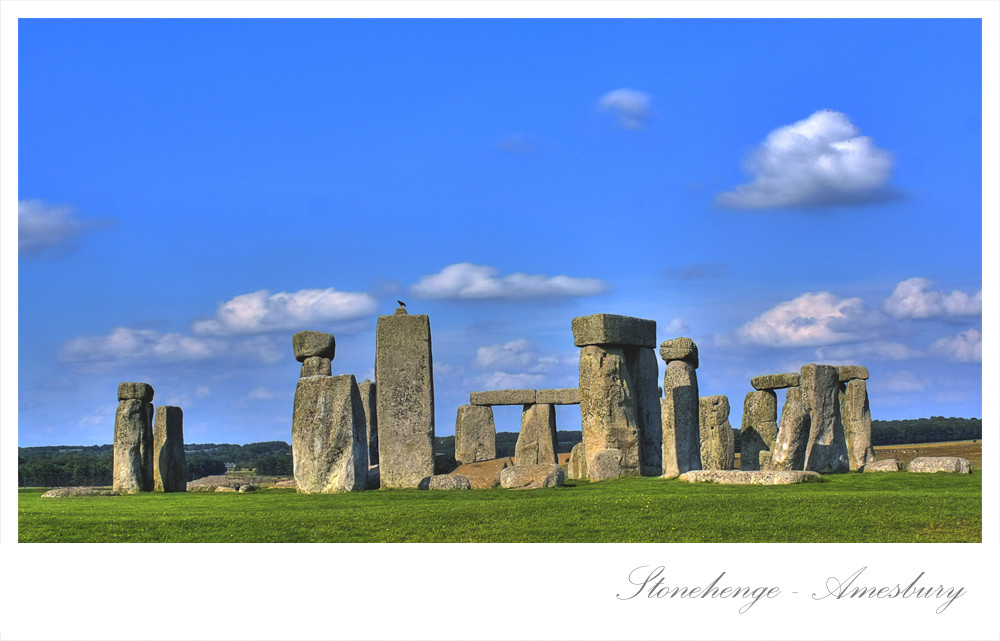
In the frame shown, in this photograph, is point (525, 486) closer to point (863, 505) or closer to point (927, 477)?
point (863, 505)

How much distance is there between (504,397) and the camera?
30.3 meters

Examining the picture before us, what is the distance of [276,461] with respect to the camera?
116 feet

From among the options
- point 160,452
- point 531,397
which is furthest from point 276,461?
point 160,452

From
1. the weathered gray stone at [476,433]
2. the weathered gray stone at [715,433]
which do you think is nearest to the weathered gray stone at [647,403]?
the weathered gray stone at [715,433]

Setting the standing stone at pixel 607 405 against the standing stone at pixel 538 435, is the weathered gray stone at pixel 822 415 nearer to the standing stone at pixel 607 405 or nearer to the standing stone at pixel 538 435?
the standing stone at pixel 607 405

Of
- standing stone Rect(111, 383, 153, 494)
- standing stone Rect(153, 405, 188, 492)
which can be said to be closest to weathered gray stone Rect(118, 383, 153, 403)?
standing stone Rect(111, 383, 153, 494)

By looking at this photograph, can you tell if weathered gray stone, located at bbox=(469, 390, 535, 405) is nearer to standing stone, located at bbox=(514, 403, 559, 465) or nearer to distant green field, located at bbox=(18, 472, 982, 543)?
standing stone, located at bbox=(514, 403, 559, 465)

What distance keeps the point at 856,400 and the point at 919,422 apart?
3246cm

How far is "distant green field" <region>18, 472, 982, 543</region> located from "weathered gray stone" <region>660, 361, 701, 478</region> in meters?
4.31

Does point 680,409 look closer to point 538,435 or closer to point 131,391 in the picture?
point 131,391

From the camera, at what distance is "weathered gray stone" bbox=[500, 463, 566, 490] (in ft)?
51.8

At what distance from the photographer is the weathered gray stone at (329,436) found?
16000 millimetres

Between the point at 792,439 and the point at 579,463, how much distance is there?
403 cm

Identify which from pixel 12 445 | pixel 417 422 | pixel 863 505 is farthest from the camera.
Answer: pixel 417 422
